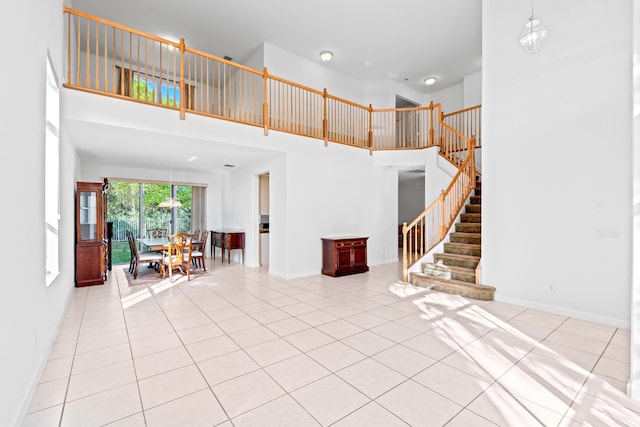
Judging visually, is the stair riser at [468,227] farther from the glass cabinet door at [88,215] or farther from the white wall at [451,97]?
the glass cabinet door at [88,215]

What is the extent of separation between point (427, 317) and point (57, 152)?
16.1 ft

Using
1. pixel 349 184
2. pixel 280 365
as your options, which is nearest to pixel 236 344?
pixel 280 365

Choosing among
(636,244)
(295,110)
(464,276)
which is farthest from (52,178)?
(464,276)

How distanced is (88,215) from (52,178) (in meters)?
2.35

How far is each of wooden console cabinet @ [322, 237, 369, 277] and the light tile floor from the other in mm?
1756

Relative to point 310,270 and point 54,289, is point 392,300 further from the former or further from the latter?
point 54,289

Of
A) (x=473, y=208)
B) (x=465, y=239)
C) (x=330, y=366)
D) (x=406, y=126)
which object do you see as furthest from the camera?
(x=406, y=126)

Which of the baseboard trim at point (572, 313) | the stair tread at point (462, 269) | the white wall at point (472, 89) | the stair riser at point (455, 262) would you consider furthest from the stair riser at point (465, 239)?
the white wall at point (472, 89)

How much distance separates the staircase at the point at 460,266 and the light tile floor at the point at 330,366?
296mm

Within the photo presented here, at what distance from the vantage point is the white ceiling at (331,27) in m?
5.70

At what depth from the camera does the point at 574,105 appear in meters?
3.77

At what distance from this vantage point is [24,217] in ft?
6.68

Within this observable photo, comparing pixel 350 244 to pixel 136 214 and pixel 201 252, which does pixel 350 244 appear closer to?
pixel 201 252

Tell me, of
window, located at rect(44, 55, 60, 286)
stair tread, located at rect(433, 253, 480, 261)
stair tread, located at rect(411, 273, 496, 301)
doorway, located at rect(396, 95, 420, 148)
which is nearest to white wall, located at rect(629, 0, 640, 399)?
stair tread, located at rect(411, 273, 496, 301)
